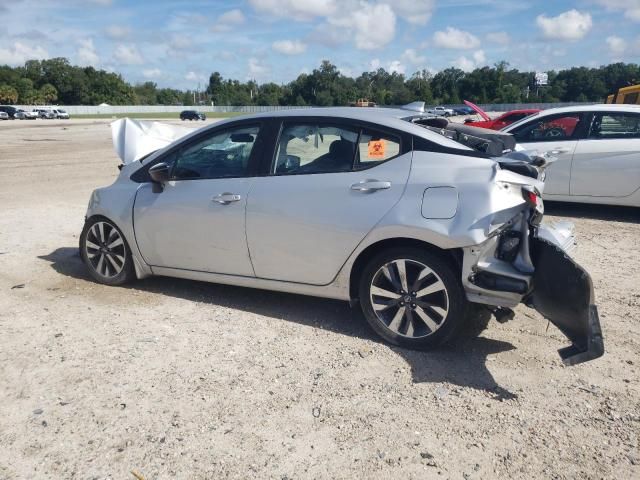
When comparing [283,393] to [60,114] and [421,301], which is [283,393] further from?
[60,114]

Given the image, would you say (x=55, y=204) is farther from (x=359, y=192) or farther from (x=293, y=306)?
(x=359, y=192)

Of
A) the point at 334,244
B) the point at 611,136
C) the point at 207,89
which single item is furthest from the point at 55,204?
the point at 207,89

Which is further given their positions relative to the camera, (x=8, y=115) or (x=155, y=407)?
(x=8, y=115)

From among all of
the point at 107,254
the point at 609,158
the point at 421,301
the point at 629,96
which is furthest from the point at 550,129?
the point at 629,96

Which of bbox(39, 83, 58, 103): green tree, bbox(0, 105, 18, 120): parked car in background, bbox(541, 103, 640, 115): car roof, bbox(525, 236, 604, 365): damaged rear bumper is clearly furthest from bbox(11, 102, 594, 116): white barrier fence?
bbox(525, 236, 604, 365): damaged rear bumper

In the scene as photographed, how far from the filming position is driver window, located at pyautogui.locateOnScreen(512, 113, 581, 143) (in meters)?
8.51

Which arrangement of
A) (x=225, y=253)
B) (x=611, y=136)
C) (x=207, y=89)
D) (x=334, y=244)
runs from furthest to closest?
(x=207, y=89), (x=611, y=136), (x=225, y=253), (x=334, y=244)

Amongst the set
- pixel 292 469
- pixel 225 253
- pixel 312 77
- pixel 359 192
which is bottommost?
pixel 292 469

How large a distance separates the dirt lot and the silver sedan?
13.6 inches

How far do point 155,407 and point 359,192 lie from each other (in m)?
2.01

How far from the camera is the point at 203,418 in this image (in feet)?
10.8

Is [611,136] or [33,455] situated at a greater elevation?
[611,136]

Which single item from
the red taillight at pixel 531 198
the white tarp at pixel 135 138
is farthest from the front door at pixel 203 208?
the red taillight at pixel 531 198

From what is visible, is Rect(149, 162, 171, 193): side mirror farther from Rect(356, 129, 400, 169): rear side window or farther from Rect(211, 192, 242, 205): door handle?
Rect(356, 129, 400, 169): rear side window
